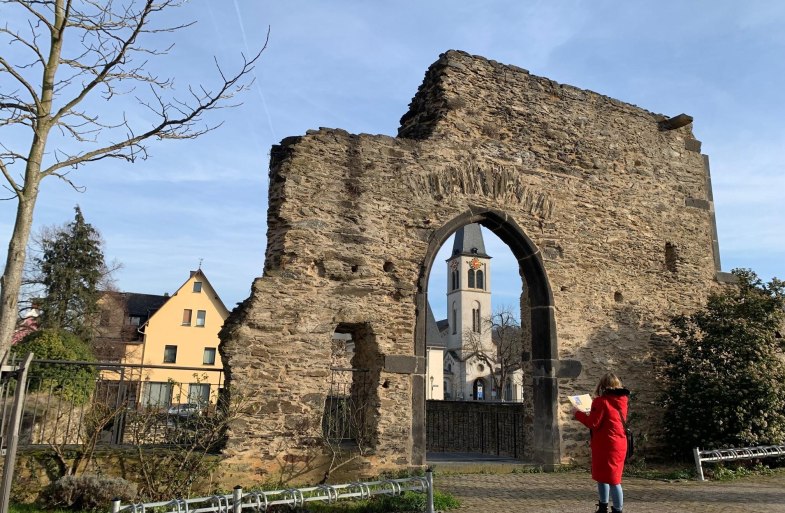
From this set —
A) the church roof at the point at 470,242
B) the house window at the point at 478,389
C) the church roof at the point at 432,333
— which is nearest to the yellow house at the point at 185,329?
the church roof at the point at 432,333

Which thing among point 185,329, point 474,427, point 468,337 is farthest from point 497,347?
point 474,427

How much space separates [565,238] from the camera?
34.7ft

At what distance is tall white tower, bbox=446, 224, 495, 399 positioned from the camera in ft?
205

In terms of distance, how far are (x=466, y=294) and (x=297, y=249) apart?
57.6 m

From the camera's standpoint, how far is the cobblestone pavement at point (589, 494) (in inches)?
259

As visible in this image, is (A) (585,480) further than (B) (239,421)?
Yes

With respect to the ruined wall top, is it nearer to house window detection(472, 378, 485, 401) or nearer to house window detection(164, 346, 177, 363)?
house window detection(164, 346, 177, 363)

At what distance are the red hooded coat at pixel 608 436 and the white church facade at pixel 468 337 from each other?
4282cm

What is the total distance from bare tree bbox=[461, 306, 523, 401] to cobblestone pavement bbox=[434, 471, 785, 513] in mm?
34625

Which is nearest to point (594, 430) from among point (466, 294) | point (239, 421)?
point (239, 421)

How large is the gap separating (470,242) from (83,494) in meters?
63.8

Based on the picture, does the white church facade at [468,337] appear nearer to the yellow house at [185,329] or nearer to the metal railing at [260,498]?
the yellow house at [185,329]

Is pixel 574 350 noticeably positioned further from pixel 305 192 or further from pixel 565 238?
pixel 305 192

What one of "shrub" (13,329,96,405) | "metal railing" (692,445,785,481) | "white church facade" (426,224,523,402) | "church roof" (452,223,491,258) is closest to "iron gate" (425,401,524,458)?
"metal railing" (692,445,785,481)
